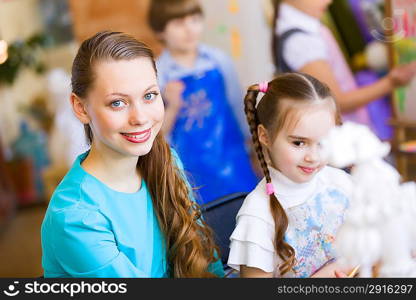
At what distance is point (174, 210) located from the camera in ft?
4.43

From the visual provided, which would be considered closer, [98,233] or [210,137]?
[98,233]

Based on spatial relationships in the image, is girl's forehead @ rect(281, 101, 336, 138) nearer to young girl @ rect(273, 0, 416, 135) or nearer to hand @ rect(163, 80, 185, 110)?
young girl @ rect(273, 0, 416, 135)

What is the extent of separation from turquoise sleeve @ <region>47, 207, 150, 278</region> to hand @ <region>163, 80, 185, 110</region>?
1659mm

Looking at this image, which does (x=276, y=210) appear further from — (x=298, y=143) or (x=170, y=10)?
(x=170, y=10)

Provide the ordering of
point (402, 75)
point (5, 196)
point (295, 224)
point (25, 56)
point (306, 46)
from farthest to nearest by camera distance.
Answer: point (5, 196)
point (25, 56)
point (402, 75)
point (306, 46)
point (295, 224)

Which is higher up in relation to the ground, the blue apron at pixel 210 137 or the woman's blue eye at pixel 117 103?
the blue apron at pixel 210 137

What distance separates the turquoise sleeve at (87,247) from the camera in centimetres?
119

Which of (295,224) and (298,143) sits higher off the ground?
(298,143)

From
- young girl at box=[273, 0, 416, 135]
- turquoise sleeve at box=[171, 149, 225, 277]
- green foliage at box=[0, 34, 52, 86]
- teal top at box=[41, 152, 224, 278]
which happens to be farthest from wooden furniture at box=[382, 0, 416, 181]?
green foliage at box=[0, 34, 52, 86]

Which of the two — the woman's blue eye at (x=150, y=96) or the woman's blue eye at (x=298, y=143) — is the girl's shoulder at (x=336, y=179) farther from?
the woman's blue eye at (x=150, y=96)

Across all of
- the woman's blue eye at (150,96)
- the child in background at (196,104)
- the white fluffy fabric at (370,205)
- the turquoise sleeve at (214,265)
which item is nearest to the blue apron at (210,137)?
the child in background at (196,104)

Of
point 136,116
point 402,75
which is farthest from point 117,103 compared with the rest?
point 402,75

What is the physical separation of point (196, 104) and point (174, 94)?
0.33 feet

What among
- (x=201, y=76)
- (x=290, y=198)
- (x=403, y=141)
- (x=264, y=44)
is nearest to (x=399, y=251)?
(x=290, y=198)
